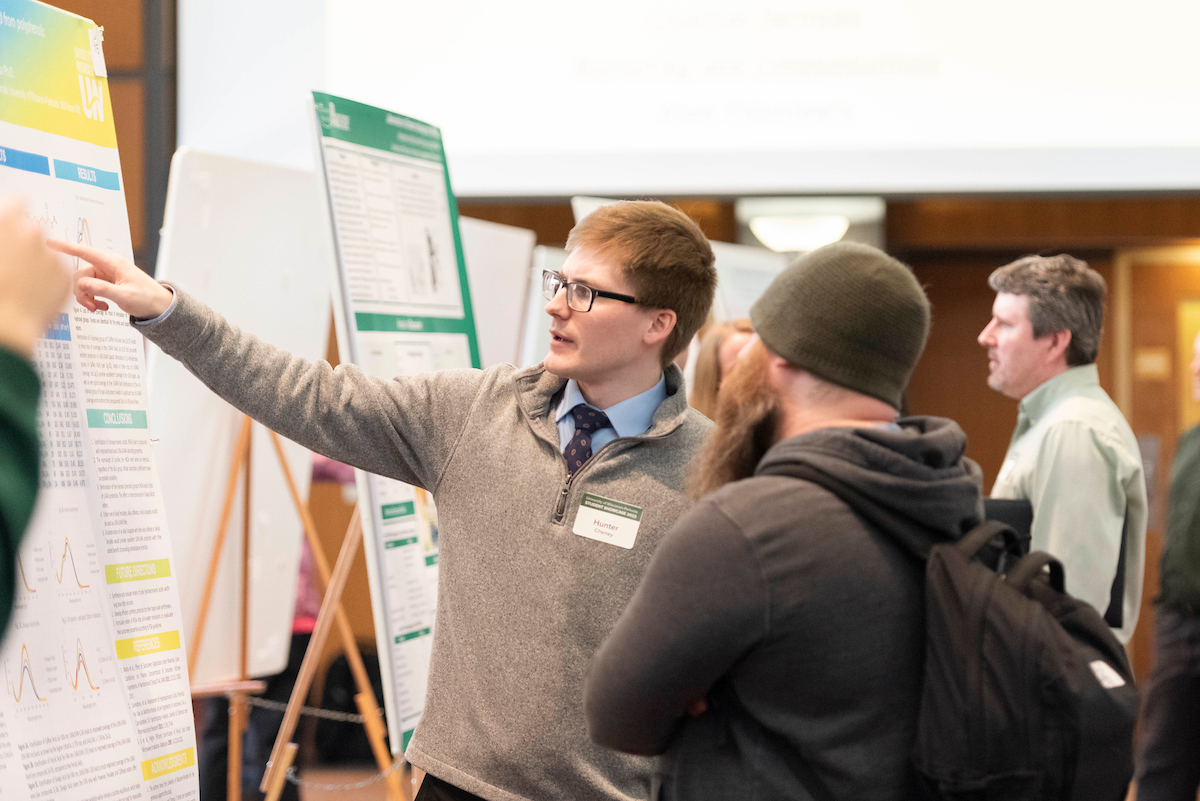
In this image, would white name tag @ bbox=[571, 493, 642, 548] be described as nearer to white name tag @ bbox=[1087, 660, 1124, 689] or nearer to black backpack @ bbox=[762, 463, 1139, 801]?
black backpack @ bbox=[762, 463, 1139, 801]

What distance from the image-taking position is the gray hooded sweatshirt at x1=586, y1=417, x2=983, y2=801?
1.01 m

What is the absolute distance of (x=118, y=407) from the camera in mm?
1434

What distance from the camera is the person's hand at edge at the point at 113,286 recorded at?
4.26ft

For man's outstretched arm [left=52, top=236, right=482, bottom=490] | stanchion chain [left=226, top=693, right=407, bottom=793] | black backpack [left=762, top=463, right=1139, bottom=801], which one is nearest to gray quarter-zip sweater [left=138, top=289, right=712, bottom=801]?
man's outstretched arm [left=52, top=236, right=482, bottom=490]

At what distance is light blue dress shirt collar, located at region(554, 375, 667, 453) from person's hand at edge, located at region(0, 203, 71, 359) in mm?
849

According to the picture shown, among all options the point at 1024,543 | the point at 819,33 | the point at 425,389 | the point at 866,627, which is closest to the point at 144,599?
the point at 425,389

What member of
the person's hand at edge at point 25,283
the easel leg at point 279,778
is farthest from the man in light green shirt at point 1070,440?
the person's hand at edge at point 25,283

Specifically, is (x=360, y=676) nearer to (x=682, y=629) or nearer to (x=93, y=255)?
(x=93, y=255)

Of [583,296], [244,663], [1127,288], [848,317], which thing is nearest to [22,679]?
[583,296]

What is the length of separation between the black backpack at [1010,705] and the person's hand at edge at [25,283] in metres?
0.82

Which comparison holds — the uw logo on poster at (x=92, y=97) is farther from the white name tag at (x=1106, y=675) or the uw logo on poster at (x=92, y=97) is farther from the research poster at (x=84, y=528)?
the white name tag at (x=1106, y=675)

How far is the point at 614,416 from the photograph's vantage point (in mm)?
1523

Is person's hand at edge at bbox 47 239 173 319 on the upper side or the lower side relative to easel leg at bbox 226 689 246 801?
upper

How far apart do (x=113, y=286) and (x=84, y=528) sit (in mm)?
327
